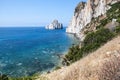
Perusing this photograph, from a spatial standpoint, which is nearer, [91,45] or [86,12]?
[91,45]

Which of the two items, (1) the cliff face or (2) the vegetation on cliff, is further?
(1) the cliff face

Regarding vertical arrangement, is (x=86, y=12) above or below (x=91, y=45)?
above

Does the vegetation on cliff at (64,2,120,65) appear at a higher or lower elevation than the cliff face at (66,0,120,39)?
lower

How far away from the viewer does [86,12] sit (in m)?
142

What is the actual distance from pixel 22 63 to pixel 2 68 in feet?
19.0

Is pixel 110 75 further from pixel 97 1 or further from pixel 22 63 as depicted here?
pixel 97 1

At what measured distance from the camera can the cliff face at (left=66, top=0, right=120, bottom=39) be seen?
4631 inches

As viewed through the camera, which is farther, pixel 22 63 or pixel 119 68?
pixel 22 63

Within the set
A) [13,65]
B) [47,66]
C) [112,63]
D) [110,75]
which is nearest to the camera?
[110,75]

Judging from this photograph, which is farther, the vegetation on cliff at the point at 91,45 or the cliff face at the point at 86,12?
the cliff face at the point at 86,12

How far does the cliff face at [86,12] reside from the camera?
117625 millimetres

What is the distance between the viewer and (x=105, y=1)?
379 ft

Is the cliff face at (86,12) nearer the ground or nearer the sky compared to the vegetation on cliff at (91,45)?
nearer the sky

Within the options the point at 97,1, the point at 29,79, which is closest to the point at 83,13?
the point at 97,1
